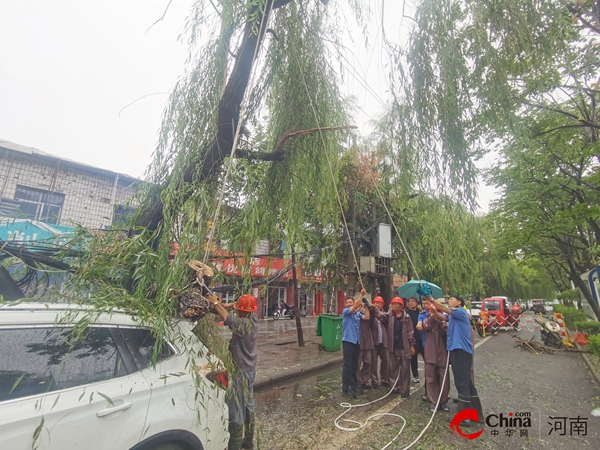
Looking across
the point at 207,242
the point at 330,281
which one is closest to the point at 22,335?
the point at 207,242

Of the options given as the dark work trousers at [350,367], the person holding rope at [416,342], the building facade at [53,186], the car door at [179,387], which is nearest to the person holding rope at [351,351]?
the dark work trousers at [350,367]

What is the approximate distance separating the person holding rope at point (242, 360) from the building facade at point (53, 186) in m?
7.15

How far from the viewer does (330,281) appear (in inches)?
465

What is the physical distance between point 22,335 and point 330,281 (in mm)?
10267

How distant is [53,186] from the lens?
10.1 metres

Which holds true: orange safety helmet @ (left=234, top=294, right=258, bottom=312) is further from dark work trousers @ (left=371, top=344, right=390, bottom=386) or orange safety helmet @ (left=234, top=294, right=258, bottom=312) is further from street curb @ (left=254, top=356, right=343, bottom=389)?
dark work trousers @ (left=371, top=344, right=390, bottom=386)

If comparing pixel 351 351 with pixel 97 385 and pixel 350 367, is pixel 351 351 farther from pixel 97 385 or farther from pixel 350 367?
pixel 97 385

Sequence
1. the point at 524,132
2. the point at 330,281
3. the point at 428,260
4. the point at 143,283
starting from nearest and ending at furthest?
the point at 143,283 → the point at 524,132 → the point at 428,260 → the point at 330,281

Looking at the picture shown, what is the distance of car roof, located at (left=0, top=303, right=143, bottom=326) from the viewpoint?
203 cm

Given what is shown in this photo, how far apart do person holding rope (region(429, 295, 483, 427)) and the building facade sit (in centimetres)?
851

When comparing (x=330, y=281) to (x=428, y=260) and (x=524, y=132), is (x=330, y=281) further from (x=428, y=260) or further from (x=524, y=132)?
(x=524, y=132)

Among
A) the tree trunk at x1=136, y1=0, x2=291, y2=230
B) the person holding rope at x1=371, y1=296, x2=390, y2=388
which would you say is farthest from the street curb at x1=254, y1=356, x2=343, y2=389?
the tree trunk at x1=136, y1=0, x2=291, y2=230

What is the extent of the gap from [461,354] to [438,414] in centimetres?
96

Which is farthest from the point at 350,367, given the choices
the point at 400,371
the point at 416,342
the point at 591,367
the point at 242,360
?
the point at 591,367
